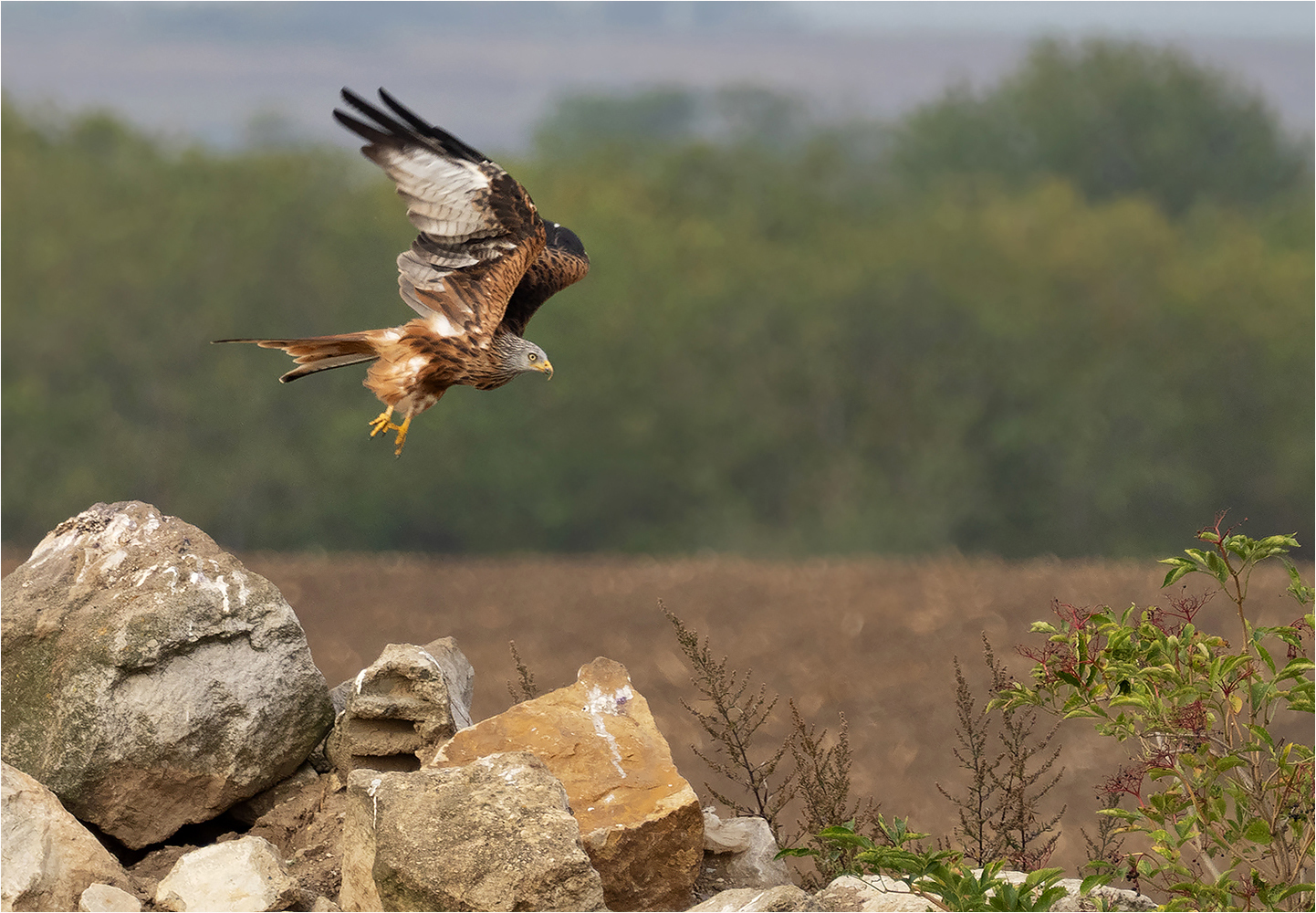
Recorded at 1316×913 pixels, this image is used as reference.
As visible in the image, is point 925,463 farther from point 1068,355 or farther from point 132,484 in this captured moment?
point 132,484

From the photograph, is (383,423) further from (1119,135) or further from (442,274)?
(1119,135)

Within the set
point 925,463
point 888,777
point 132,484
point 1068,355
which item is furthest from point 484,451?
point 888,777

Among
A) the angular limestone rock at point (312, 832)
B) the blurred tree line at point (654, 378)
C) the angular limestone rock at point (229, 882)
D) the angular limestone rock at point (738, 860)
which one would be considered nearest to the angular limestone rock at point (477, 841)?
the angular limestone rock at point (229, 882)

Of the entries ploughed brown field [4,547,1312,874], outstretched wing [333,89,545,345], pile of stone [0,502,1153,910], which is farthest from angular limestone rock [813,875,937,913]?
ploughed brown field [4,547,1312,874]

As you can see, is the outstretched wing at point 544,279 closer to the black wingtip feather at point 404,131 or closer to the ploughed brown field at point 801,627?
the black wingtip feather at point 404,131

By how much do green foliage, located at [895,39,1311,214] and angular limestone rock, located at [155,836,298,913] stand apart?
2310cm

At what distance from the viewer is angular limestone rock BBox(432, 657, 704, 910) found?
4.79 meters

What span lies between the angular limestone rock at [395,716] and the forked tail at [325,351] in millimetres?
1207

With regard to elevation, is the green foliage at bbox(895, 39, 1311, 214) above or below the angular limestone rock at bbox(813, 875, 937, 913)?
above

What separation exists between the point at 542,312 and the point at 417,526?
→ 4245 mm

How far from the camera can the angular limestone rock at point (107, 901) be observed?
4.56 metres

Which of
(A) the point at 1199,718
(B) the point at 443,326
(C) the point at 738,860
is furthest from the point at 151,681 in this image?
(A) the point at 1199,718

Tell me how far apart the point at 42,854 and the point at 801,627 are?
8540 millimetres

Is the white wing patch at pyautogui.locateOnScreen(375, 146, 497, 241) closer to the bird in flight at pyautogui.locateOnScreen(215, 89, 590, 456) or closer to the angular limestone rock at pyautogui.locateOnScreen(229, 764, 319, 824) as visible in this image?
the bird in flight at pyautogui.locateOnScreen(215, 89, 590, 456)
